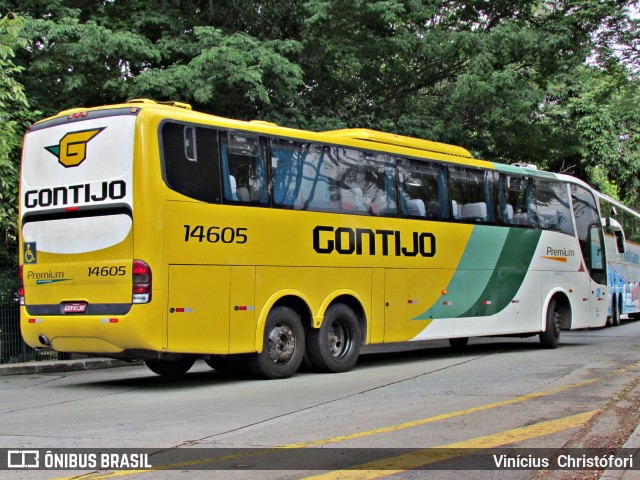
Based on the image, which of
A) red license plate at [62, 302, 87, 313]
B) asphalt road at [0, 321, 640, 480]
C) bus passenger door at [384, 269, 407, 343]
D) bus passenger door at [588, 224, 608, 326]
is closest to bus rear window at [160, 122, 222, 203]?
red license plate at [62, 302, 87, 313]

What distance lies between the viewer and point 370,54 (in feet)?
68.2

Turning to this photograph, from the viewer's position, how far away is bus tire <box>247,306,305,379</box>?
42.8 feet

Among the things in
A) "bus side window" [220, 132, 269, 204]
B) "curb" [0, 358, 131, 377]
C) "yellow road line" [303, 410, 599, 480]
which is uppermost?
"bus side window" [220, 132, 269, 204]

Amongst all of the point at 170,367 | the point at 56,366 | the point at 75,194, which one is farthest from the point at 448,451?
the point at 56,366

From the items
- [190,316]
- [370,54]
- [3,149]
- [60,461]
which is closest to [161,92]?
[3,149]

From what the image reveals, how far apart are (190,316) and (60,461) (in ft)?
16.4

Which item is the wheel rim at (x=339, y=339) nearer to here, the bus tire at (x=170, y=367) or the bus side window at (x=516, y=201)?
the bus tire at (x=170, y=367)

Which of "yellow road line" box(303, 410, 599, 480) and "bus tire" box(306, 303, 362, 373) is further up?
"bus tire" box(306, 303, 362, 373)

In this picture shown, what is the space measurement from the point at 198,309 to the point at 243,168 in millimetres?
2192

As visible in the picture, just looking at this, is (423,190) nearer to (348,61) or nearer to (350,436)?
(348,61)

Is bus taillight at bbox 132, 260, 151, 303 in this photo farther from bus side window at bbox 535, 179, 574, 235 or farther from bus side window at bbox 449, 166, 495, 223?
bus side window at bbox 535, 179, 574, 235

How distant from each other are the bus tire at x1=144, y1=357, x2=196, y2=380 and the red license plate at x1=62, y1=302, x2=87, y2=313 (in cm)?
207

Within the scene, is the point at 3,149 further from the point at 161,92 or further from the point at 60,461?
the point at 60,461

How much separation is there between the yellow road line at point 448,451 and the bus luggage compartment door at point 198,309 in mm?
5123
